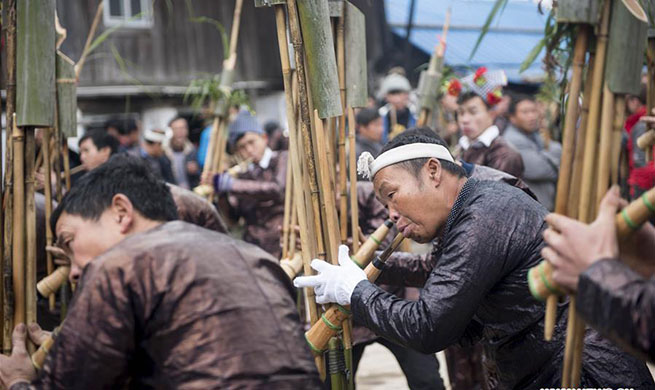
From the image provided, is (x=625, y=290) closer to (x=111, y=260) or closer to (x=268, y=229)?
(x=111, y=260)

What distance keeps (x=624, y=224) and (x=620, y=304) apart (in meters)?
0.20

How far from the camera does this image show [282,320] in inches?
75.7

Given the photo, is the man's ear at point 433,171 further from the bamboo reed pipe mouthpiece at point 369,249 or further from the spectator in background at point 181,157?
the spectator in background at point 181,157

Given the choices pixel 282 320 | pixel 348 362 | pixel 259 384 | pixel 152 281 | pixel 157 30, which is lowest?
pixel 348 362

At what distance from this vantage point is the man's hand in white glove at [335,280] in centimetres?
253

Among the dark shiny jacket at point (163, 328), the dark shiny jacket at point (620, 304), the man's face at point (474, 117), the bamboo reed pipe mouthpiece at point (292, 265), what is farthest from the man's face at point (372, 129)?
the dark shiny jacket at point (620, 304)

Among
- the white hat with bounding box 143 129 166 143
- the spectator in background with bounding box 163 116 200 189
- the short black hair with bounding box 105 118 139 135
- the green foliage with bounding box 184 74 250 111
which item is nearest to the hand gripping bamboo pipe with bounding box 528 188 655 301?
the green foliage with bounding box 184 74 250 111

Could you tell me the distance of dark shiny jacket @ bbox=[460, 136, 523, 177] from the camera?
4.91 metres

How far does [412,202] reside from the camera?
255 centimetres

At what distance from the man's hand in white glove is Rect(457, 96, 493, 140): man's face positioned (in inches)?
111

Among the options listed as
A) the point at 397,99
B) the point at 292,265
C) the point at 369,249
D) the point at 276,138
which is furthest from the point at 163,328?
the point at 276,138

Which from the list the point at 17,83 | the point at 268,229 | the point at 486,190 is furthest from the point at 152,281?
the point at 268,229

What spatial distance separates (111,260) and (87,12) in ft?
37.2

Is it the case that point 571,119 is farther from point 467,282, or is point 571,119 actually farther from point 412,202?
point 412,202
